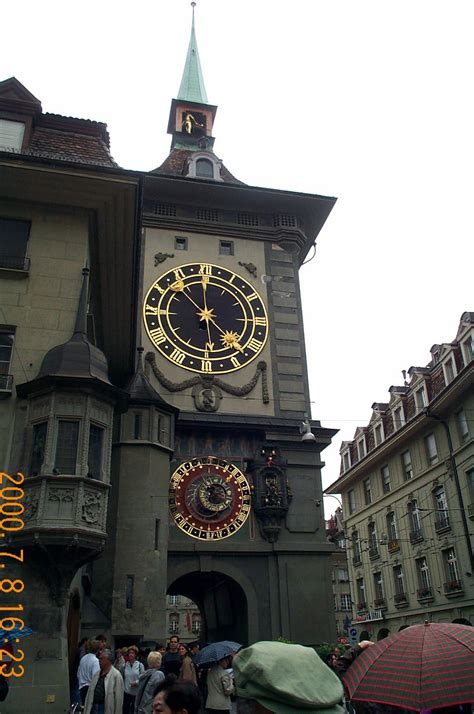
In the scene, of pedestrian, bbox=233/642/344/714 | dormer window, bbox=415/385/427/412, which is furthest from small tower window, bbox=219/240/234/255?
pedestrian, bbox=233/642/344/714

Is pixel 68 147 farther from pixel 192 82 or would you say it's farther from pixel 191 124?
pixel 192 82

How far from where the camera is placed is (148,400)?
20234 mm

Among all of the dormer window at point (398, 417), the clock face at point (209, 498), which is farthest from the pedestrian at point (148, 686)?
the dormer window at point (398, 417)

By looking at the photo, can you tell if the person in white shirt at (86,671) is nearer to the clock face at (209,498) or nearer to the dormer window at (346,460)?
the clock face at (209,498)

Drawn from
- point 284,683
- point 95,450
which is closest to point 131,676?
point 95,450

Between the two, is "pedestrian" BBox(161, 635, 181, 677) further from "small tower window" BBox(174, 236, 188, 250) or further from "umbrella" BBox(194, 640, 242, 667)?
"small tower window" BBox(174, 236, 188, 250)

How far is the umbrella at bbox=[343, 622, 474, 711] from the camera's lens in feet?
14.4

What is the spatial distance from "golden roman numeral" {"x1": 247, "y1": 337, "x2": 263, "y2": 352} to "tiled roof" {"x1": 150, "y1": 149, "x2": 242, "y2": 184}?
8.00 meters

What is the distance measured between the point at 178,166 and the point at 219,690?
2418 centimetres

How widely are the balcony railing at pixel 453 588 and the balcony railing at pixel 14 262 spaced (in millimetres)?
24289

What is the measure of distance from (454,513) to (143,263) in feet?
60.1

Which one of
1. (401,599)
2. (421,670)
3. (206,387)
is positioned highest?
(206,387)

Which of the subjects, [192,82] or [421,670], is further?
[192,82]

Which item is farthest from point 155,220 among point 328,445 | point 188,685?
point 188,685
